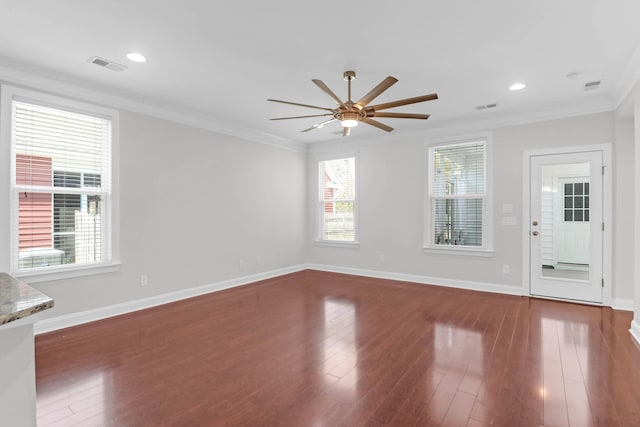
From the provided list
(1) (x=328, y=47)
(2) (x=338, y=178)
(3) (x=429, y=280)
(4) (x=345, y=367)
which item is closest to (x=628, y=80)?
(1) (x=328, y=47)

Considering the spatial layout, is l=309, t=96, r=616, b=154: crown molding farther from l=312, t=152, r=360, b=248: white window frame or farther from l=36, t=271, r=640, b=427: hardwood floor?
l=36, t=271, r=640, b=427: hardwood floor

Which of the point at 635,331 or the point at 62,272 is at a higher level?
the point at 62,272

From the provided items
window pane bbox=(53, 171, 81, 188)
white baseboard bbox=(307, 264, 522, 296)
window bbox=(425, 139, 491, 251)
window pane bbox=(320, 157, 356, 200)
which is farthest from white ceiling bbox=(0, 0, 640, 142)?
white baseboard bbox=(307, 264, 522, 296)

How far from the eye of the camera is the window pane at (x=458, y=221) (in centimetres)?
522

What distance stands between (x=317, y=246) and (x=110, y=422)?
16.9 feet

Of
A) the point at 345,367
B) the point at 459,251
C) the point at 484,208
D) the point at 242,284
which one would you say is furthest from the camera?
the point at 242,284

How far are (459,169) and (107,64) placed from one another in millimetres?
4977

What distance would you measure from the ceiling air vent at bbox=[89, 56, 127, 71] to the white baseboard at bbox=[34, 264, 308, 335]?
2614 millimetres

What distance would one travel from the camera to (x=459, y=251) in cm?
526

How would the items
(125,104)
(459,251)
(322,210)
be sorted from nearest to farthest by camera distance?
(125,104), (459,251), (322,210)

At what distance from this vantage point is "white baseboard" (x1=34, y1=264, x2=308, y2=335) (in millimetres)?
3410

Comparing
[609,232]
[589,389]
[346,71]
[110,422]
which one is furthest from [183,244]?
[609,232]

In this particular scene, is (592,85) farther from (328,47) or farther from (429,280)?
(429,280)

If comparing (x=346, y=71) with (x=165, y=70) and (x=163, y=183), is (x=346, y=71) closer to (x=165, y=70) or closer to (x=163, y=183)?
(x=165, y=70)
